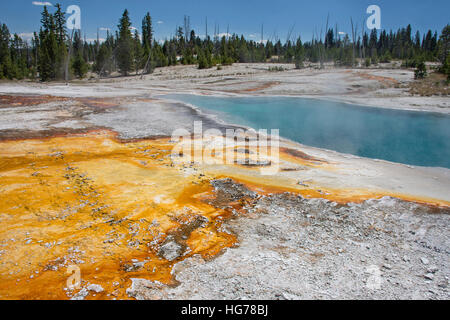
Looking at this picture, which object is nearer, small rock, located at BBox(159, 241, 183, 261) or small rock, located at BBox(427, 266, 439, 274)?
small rock, located at BBox(427, 266, 439, 274)

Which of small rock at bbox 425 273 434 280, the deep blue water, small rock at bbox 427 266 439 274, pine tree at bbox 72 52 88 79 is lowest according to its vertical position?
small rock at bbox 425 273 434 280

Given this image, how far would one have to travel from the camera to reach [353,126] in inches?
586

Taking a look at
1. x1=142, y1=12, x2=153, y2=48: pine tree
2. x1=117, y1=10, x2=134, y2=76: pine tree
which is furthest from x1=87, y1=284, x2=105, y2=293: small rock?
x1=142, y1=12, x2=153, y2=48: pine tree

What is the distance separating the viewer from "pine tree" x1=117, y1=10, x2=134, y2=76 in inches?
1593

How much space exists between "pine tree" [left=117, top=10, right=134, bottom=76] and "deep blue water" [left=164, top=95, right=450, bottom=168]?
75.0 ft

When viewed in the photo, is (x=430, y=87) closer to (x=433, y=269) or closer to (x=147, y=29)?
(x=433, y=269)

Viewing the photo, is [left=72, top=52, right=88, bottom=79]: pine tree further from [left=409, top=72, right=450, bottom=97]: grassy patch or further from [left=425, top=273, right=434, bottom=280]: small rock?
[left=425, top=273, right=434, bottom=280]: small rock

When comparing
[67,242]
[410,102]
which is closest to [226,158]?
[67,242]

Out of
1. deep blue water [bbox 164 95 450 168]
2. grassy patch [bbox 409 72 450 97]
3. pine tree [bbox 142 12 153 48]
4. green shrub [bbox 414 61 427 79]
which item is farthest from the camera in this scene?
pine tree [bbox 142 12 153 48]

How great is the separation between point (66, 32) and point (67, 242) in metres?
48.4

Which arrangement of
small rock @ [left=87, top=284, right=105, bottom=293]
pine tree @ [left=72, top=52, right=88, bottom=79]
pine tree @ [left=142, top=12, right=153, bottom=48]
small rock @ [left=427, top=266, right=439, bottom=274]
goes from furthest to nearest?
pine tree @ [left=142, top=12, right=153, bottom=48], pine tree @ [left=72, top=52, right=88, bottom=79], small rock @ [left=427, top=266, right=439, bottom=274], small rock @ [left=87, top=284, right=105, bottom=293]

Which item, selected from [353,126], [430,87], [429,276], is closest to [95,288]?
[429,276]

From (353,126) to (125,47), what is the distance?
33.9 metres

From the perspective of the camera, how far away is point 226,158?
28.1ft
